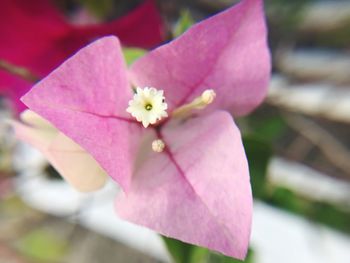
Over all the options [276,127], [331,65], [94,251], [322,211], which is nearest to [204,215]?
[276,127]

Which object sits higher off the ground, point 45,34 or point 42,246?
point 42,246

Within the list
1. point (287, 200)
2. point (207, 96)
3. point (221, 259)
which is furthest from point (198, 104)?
point (287, 200)

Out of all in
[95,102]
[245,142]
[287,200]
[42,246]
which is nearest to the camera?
[95,102]

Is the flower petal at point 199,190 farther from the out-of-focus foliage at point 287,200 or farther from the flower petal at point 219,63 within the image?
the out-of-focus foliage at point 287,200

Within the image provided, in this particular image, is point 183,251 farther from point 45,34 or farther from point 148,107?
point 45,34

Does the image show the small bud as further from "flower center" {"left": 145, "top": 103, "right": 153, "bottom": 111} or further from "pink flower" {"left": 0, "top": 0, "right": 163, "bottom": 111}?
"pink flower" {"left": 0, "top": 0, "right": 163, "bottom": 111}
